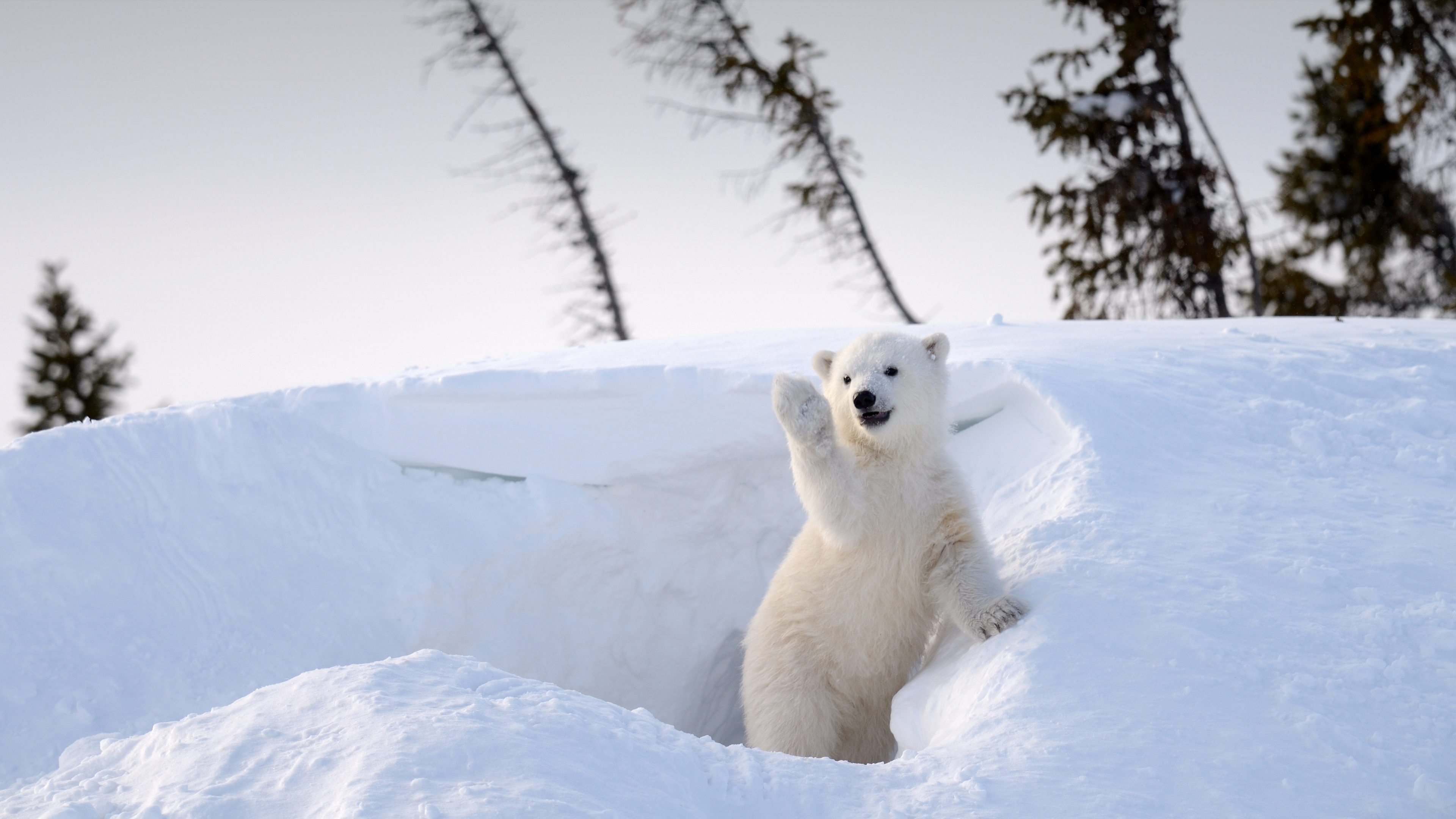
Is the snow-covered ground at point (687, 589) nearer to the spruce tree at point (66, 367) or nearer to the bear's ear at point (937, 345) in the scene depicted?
the bear's ear at point (937, 345)

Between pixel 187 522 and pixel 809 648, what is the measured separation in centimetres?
307

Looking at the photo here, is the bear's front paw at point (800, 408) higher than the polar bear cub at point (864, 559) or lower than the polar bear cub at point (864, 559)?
higher

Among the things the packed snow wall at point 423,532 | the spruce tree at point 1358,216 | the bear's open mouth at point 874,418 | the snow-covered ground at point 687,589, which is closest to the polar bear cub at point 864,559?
the bear's open mouth at point 874,418

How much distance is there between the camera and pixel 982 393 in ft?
16.1

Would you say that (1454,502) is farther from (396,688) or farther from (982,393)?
(396,688)

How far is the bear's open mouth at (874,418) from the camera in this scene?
3477 millimetres

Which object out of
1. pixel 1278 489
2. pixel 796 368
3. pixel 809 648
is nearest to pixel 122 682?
pixel 809 648

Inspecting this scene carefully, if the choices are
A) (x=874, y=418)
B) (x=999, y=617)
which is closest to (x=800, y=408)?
(x=874, y=418)

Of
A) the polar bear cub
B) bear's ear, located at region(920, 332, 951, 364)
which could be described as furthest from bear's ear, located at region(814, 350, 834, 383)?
bear's ear, located at region(920, 332, 951, 364)

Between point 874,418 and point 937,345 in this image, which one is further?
point 937,345

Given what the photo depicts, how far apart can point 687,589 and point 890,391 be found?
259 cm

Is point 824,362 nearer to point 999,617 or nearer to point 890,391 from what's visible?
point 890,391

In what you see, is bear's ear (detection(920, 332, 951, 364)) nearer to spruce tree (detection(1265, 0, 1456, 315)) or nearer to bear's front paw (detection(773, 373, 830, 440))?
bear's front paw (detection(773, 373, 830, 440))

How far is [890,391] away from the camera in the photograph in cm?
349
